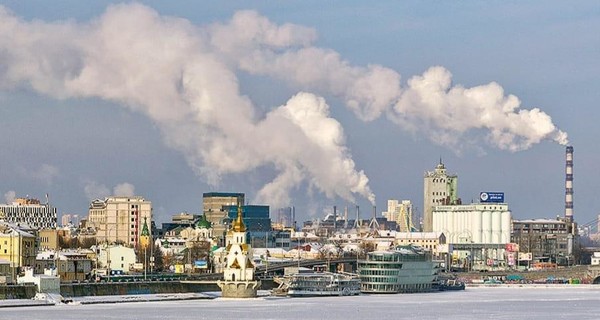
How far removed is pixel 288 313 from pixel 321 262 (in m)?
86.7

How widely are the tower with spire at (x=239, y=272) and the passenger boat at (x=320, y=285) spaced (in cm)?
1158

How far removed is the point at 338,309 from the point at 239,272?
15.8m

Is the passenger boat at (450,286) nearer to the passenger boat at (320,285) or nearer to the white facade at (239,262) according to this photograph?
the passenger boat at (320,285)

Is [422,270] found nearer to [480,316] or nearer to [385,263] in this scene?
[385,263]

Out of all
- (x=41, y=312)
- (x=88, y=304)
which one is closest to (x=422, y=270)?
(x=88, y=304)

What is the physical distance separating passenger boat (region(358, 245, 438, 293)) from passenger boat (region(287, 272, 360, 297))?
6629mm

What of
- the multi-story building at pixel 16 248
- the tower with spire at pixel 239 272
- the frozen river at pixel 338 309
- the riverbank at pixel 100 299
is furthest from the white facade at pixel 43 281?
the tower with spire at pixel 239 272

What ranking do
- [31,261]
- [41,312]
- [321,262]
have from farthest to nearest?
[321,262] → [31,261] → [41,312]

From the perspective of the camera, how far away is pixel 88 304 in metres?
108

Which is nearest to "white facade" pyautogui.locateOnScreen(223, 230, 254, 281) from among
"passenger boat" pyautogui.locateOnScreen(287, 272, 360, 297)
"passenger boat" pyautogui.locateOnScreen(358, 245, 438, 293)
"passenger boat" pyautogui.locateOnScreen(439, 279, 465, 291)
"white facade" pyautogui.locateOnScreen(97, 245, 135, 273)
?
"passenger boat" pyautogui.locateOnScreen(287, 272, 360, 297)

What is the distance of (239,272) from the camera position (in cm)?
11900

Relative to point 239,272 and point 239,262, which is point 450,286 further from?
point 239,262

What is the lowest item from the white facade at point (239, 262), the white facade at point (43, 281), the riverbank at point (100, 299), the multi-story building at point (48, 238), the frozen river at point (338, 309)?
the frozen river at point (338, 309)

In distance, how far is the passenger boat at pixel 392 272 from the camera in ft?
479
